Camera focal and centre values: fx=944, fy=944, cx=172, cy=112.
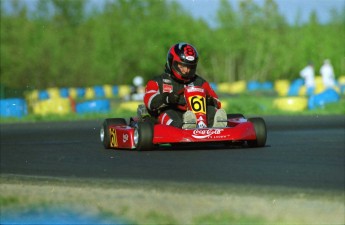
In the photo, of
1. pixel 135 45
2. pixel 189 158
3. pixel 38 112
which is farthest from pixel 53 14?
pixel 189 158

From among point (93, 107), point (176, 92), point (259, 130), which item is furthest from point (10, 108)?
point (259, 130)

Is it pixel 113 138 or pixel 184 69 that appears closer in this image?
pixel 184 69

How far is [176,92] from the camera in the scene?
11.2m

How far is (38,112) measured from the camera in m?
24.2

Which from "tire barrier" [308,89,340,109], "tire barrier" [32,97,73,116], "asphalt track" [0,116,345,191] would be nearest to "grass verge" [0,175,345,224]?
"asphalt track" [0,116,345,191]

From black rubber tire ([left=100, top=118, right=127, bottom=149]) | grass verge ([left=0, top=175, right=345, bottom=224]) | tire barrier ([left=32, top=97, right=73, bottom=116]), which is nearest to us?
grass verge ([left=0, top=175, right=345, bottom=224])

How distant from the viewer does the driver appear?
10.9 m

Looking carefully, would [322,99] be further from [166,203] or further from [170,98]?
[166,203]

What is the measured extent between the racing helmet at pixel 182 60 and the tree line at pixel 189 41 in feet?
127

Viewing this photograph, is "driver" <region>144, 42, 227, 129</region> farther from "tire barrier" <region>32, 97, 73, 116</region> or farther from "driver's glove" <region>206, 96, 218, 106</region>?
"tire barrier" <region>32, 97, 73, 116</region>

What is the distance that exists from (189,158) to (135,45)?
46780 millimetres

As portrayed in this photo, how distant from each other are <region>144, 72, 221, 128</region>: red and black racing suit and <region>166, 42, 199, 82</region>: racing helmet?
10 centimetres

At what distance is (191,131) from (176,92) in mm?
1036

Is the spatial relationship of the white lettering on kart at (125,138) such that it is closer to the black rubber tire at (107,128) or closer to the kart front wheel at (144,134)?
the kart front wheel at (144,134)
